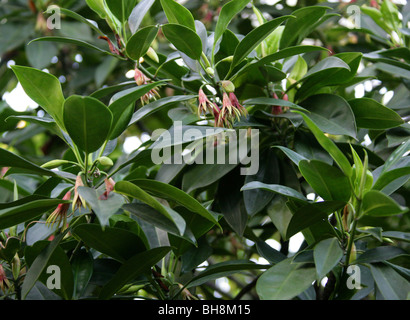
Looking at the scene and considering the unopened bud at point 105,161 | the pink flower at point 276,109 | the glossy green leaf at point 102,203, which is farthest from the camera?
the pink flower at point 276,109

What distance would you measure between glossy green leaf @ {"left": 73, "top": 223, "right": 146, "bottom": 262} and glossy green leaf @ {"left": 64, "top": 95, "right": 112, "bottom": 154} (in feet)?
0.46

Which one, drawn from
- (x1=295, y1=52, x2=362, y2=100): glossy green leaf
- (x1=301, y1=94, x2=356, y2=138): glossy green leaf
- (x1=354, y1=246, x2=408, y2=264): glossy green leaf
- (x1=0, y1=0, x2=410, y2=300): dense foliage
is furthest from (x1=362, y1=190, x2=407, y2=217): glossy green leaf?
(x1=295, y1=52, x2=362, y2=100): glossy green leaf

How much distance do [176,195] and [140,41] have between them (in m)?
0.34

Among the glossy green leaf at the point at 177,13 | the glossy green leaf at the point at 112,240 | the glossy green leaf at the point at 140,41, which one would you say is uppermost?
the glossy green leaf at the point at 177,13

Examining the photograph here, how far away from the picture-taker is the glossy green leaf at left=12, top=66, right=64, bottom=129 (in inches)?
37.3

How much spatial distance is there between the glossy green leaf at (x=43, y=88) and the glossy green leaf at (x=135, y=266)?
0.30 m

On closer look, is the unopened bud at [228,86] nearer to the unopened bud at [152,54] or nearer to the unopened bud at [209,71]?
the unopened bud at [209,71]

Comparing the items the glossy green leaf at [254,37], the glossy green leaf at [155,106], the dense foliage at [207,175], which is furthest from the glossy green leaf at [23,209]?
the glossy green leaf at [254,37]

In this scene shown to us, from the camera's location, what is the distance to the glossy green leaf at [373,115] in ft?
3.67

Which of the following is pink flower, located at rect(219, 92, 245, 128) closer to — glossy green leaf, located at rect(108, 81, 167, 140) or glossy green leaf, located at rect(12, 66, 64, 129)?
glossy green leaf, located at rect(108, 81, 167, 140)

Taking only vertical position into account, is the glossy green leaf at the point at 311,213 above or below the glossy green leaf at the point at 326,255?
above

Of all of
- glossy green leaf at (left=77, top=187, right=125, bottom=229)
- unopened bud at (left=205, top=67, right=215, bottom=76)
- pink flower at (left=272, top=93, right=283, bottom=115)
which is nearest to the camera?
glossy green leaf at (left=77, top=187, right=125, bottom=229)

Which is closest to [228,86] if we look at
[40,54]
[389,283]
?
[389,283]
